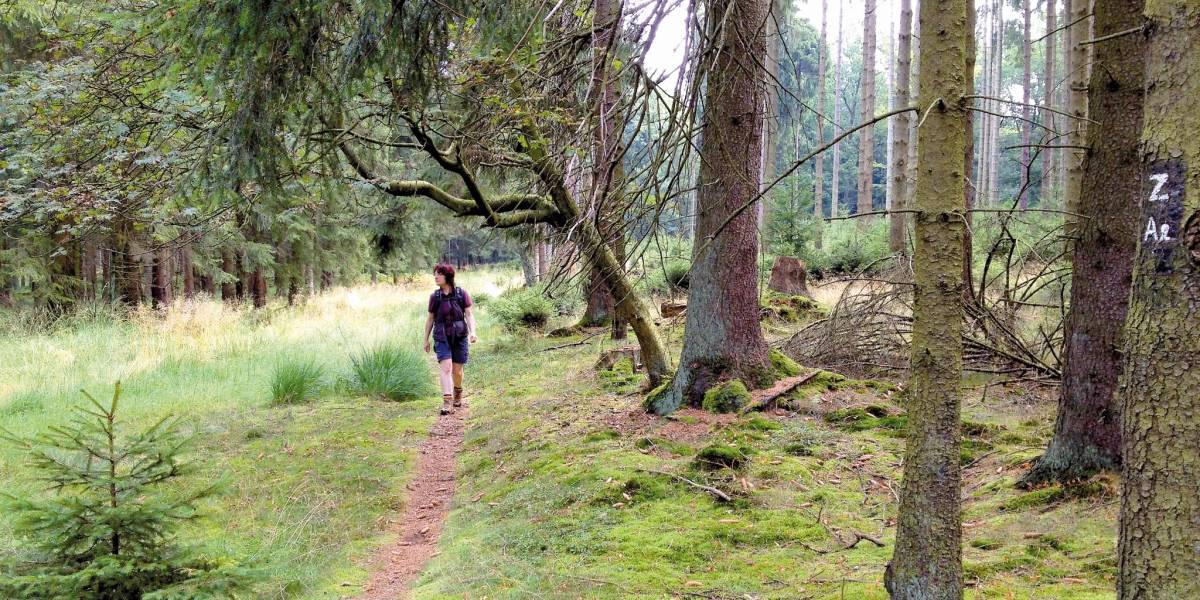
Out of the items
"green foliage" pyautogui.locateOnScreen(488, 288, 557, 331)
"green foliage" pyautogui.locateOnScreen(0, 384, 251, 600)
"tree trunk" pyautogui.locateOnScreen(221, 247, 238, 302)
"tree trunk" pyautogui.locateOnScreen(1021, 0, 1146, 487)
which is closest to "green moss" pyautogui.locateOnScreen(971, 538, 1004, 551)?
→ "tree trunk" pyautogui.locateOnScreen(1021, 0, 1146, 487)

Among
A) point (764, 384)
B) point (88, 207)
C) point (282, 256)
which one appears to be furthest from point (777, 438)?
point (282, 256)

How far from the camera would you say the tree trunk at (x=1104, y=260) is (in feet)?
11.4

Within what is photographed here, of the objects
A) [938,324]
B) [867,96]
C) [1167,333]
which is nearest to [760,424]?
[938,324]

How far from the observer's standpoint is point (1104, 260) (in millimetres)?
3582

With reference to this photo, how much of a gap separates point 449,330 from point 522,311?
5620mm

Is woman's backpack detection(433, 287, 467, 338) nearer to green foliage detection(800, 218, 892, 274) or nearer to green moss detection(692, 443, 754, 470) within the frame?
green moss detection(692, 443, 754, 470)

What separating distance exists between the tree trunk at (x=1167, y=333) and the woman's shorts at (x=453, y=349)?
787 cm

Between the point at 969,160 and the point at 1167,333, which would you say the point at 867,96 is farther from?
the point at 1167,333

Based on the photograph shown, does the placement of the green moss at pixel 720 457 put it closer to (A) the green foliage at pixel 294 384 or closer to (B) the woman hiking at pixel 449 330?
(B) the woman hiking at pixel 449 330

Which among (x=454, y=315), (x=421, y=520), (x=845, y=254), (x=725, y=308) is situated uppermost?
(x=845, y=254)

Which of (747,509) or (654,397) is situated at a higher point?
(654,397)

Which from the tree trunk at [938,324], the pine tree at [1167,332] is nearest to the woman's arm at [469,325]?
the tree trunk at [938,324]

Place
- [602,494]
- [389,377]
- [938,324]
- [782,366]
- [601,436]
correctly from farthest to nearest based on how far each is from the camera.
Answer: [389,377] < [782,366] < [601,436] < [602,494] < [938,324]

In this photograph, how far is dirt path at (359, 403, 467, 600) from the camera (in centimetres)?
422
